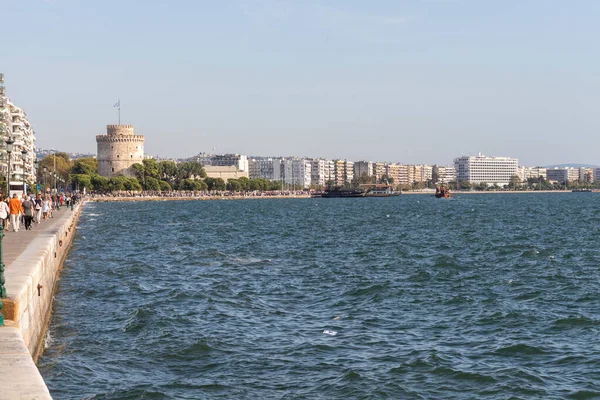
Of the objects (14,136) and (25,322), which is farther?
(14,136)

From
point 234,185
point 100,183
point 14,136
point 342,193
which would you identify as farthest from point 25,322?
point 342,193

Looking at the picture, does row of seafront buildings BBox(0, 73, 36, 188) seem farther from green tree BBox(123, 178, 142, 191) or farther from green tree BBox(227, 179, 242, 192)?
green tree BBox(227, 179, 242, 192)

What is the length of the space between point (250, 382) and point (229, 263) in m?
15.1

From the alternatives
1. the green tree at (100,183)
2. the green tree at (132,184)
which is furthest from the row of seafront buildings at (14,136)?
the green tree at (132,184)

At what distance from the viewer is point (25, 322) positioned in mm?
10648

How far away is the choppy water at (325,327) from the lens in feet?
34.6

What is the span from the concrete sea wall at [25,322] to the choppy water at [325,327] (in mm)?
465

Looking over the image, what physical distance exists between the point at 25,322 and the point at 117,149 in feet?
416

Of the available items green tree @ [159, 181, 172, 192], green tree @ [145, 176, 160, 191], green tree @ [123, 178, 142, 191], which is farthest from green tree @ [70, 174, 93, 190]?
green tree @ [159, 181, 172, 192]

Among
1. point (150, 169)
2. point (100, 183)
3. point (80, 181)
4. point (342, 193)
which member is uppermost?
point (150, 169)

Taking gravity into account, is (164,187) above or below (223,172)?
below

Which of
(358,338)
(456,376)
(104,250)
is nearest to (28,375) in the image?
(456,376)

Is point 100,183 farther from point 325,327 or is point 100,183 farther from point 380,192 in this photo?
point 325,327

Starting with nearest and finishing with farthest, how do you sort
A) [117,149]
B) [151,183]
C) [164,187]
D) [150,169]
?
1. [117,149]
2. [151,183]
3. [150,169]
4. [164,187]
